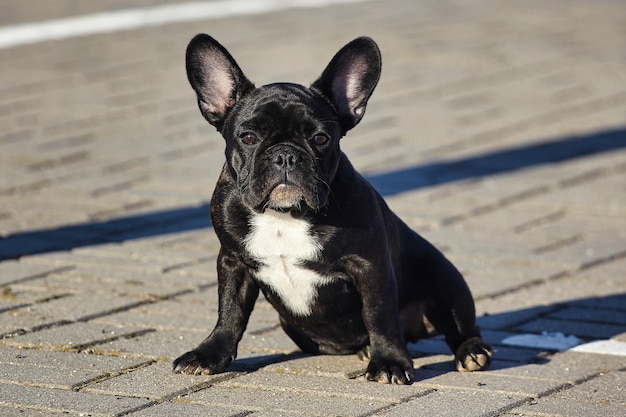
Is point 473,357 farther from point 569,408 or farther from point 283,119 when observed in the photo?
point 283,119

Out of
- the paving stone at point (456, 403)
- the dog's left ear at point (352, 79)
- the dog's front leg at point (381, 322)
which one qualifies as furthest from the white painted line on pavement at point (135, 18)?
the paving stone at point (456, 403)

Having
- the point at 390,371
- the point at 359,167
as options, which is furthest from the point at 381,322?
the point at 359,167

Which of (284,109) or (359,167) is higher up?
(284,109)

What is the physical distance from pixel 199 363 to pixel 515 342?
141cm

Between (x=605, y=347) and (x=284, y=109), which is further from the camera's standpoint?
(x=605, y=347)

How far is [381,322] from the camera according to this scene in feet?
15.2

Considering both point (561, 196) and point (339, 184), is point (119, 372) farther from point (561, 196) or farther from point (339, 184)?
point (561, 196)

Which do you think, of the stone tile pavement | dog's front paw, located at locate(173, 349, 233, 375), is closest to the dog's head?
dog's front paw, located at locate(173, 349, 233, 375)

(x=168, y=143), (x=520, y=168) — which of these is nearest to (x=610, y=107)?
(x=520, y=168)

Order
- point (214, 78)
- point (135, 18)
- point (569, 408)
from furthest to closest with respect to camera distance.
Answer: point (135, 18), point (214, 78), point (569, 408)

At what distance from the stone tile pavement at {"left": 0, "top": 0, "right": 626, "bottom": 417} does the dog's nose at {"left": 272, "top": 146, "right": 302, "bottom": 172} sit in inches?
31.0

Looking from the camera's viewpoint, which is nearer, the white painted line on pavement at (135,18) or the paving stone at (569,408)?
the paving stone at (569,408)

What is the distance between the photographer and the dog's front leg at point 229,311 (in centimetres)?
473

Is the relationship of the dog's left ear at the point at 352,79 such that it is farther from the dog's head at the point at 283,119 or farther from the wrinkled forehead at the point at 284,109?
the wrinkled forehead at the point at 284,109
